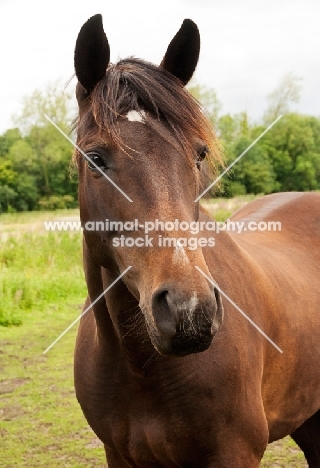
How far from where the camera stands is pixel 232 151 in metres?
14.6

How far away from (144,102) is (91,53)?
37 centimetres

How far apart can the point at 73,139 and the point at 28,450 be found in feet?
10.6

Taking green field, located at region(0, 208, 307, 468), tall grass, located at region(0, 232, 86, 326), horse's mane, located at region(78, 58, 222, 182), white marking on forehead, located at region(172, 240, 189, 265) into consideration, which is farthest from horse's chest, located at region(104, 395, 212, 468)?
tall grass, located at region(0, 232, 86, 326)

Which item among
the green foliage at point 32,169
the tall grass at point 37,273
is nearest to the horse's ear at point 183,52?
the tall grass at point 37,273

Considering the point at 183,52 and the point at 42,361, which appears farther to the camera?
the point at 42,361

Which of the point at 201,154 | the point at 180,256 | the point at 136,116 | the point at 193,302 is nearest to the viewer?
the point at 193,302

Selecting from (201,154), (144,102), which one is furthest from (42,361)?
(144,102)

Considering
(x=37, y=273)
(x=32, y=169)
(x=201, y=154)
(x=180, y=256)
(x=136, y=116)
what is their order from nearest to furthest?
(x=180, y=256) → (x=136, y=116) → (x=201, y=154) → (x=37, y=273) → (x=32, y=169)

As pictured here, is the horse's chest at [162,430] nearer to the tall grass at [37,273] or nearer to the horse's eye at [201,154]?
the horse's eye at [201,154]

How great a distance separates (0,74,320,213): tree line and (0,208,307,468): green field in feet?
9.15

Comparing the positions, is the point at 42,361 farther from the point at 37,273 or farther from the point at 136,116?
the point at 136,116

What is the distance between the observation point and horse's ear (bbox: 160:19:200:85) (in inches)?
97.3

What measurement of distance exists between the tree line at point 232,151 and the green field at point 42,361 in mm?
2790

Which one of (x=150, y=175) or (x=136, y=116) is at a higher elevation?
(x=136, y=116)
